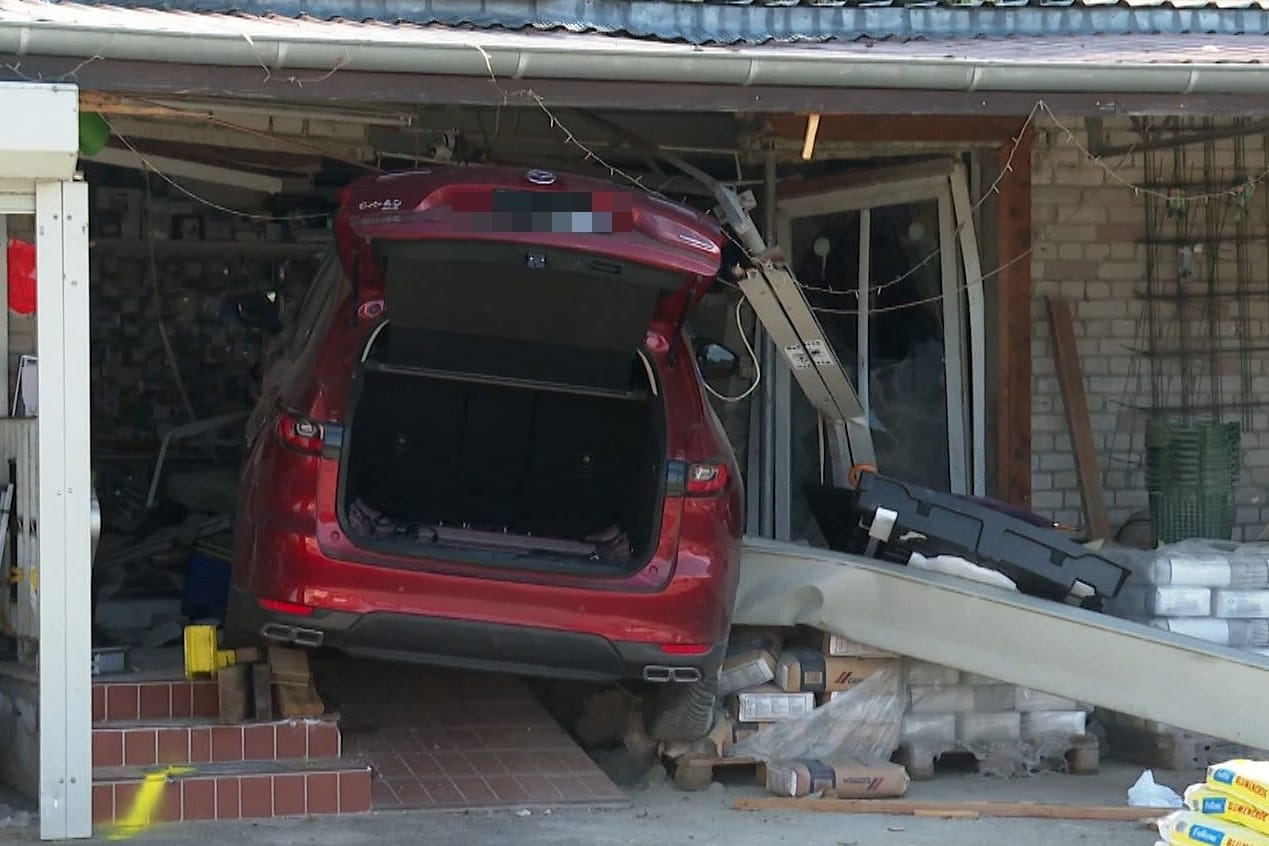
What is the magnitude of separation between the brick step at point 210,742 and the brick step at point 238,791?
48mm

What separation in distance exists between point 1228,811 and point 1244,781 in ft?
0.34

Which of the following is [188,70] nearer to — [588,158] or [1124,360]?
[588,158]

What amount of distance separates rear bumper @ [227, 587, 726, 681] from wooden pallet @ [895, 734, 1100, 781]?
1475 mm

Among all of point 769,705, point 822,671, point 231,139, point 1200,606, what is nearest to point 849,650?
point 822,671

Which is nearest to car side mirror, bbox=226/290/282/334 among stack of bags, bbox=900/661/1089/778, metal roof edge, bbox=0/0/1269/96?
metal roof edge, bbox=0/0/1269/96

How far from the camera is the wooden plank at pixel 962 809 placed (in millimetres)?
6793

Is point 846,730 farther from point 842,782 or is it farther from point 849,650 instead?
point 842,782

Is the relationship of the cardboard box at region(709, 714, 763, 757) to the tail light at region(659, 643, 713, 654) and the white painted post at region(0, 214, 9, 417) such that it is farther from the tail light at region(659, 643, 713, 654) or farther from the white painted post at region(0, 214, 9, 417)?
the white painted post at region(0, 214, 9, 417)

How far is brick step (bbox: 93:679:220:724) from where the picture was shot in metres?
6.66

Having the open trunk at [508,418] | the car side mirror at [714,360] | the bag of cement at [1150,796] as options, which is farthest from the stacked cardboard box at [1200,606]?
the open trunk at [508,418]

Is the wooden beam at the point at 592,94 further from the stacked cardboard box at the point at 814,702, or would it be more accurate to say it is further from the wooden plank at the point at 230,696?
the stacked cardboard box at the point at 814,702

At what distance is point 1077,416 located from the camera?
9.18 m

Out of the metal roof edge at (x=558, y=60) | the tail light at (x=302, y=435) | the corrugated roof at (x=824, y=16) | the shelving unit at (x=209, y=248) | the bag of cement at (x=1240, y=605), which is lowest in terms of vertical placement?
the bag of cement at (x=1240, y=605)

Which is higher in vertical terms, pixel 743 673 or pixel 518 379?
pixel 518 379
